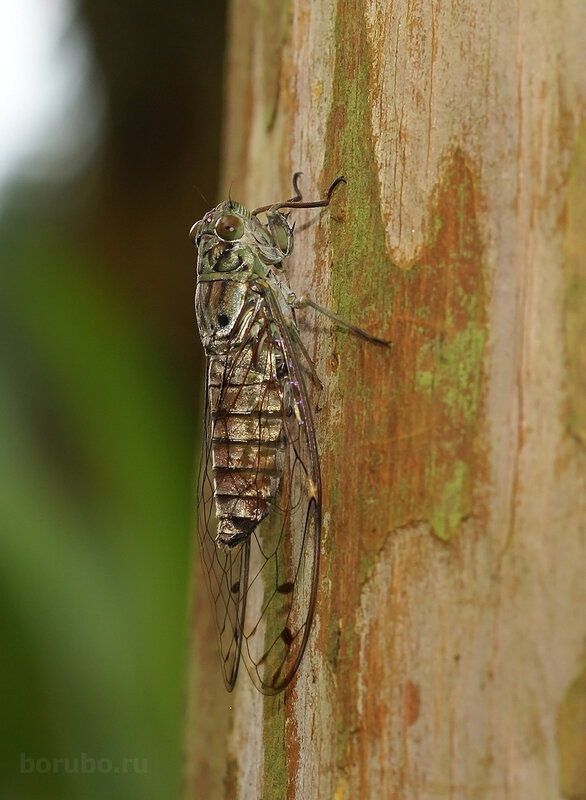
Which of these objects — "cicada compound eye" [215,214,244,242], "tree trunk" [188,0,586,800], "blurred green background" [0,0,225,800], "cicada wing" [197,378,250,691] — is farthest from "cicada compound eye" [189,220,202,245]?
"blurred green background" [0,0,225,800]

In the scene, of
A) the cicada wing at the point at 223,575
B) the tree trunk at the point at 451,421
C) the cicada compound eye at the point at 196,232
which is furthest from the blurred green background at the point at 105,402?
the tree trunk at the point at 451,421

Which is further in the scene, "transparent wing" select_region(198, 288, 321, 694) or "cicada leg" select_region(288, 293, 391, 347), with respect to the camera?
"transparent wing" select_region(198, 288, 321, 694)

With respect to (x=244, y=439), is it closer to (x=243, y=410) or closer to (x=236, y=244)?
(x=243, y=410)

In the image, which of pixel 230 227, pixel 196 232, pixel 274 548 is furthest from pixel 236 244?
pixel 274 548

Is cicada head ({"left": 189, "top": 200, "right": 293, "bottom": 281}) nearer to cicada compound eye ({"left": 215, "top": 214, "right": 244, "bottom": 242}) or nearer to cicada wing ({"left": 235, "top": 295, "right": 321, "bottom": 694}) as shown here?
cicada compound eye ({"left": 215, "top": 214, "right": 244, "bottom": 242})

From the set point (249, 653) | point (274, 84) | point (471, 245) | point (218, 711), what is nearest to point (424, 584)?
point (471, 245)

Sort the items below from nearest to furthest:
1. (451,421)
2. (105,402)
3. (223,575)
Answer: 1. (451,421)
2. (223,575)
3. (105,402)

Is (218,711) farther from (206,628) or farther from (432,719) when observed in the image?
(432,719)
